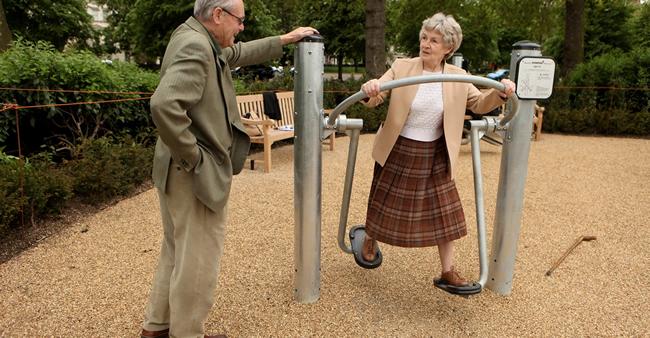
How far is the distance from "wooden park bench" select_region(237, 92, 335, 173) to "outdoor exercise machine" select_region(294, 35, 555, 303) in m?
3.86

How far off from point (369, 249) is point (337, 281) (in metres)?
0.39

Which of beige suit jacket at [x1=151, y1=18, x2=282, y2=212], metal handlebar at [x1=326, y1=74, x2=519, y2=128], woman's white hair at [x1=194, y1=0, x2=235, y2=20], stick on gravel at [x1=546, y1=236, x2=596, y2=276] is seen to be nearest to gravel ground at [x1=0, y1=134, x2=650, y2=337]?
stick on gravel at [x1=546, y1=236, x2=596, y2=276]

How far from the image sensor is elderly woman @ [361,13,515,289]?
273 centimetres

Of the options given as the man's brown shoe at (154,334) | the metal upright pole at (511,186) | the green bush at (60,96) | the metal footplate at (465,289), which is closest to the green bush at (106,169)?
the green bush at (60,96)

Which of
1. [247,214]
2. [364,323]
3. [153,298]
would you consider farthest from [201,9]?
[247,214]

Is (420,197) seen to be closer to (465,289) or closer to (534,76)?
(465,289)

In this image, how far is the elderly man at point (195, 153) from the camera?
1935mm

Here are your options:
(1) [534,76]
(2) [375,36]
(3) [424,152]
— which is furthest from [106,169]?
(2) [375,36]

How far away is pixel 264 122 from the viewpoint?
679 centimetres

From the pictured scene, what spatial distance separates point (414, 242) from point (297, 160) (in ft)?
2.59

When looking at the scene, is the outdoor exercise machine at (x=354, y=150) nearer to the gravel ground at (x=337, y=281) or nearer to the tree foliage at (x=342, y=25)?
the gravel ground at (x=337, y=281)

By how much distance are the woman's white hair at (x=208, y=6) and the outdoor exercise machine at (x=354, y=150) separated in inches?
26.0

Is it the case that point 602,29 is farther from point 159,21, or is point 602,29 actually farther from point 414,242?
point 414,242

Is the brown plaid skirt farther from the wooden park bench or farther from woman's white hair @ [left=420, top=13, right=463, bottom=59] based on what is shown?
the wooden park bench
